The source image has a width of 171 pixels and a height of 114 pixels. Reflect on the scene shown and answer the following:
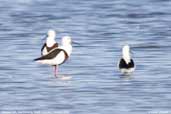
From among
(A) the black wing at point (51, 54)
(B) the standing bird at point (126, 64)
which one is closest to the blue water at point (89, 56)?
(B) the standing bird at point (126, 64)

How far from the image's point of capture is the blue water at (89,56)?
48.3 ft

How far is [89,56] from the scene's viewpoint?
1920 cm

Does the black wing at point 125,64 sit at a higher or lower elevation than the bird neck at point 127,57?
lower

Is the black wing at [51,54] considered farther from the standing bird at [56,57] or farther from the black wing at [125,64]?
the black wing at [125,64]

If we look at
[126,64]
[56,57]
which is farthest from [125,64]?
[56,57]

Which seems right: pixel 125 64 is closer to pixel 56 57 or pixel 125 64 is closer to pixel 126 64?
pixel 126 64

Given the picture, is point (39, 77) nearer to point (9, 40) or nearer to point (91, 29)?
point (9, 40)

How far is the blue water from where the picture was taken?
1473 cm

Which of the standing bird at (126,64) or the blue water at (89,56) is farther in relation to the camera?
the standing bird at (126,64)

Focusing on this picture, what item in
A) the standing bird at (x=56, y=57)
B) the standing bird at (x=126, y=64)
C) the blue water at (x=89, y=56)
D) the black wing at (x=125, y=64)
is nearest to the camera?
the blue water at (x=89, y=56)

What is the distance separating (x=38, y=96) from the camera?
15.2 meters

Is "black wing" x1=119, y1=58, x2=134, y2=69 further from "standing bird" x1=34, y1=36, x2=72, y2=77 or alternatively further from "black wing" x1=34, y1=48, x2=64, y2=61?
"black wing" x1=34, y1=48, x2=64, y2=61

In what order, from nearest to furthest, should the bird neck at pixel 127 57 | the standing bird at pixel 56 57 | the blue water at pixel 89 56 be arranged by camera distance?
the blue water at pixel 89 56 → the bird neck at pixel 127 57 → the standing bird at pixel 56 57

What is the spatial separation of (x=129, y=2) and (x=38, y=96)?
1468 centimetres
